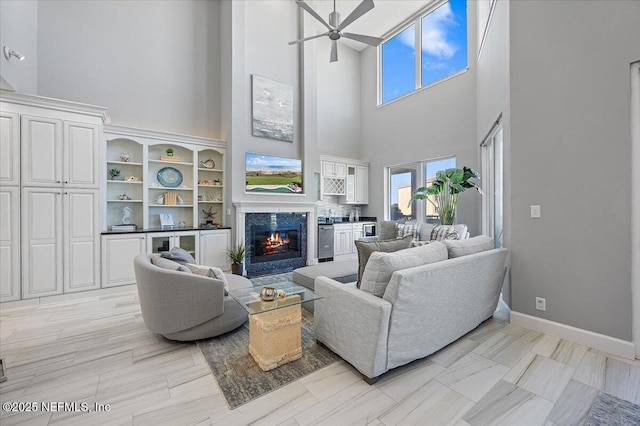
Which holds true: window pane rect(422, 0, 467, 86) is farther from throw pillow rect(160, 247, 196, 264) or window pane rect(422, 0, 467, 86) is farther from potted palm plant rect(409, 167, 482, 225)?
throw pillow rect(160, 247, 196, 264)

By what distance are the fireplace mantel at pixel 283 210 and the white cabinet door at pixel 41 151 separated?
8.03ft

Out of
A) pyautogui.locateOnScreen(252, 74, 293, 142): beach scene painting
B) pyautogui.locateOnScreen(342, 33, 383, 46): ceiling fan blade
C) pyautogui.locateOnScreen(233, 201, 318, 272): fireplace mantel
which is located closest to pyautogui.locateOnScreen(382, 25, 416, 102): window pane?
pyautogui.locateOnScreen(342, 33, 383, 46): ceiling fan blade

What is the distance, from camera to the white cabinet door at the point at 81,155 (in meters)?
3.59

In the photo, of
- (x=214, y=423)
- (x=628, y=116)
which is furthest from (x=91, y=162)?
(x=628, y=116)

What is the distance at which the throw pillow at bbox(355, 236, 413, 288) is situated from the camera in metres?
2.28

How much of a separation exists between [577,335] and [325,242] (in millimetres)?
4383

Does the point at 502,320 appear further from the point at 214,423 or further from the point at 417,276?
the point at 214,423

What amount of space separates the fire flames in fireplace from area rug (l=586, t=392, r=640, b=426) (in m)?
4.64

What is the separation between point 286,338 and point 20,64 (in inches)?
194

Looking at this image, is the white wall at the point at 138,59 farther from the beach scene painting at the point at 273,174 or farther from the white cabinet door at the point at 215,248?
the white cabinet door at the point at 215,248

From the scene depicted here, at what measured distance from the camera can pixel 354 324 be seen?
1.99m

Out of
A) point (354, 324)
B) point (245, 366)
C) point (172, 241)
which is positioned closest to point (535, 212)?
point (354, 324)

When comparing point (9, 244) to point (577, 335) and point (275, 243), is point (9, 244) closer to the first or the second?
point (275, 243)

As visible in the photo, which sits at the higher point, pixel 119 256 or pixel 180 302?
pixel 119 256
